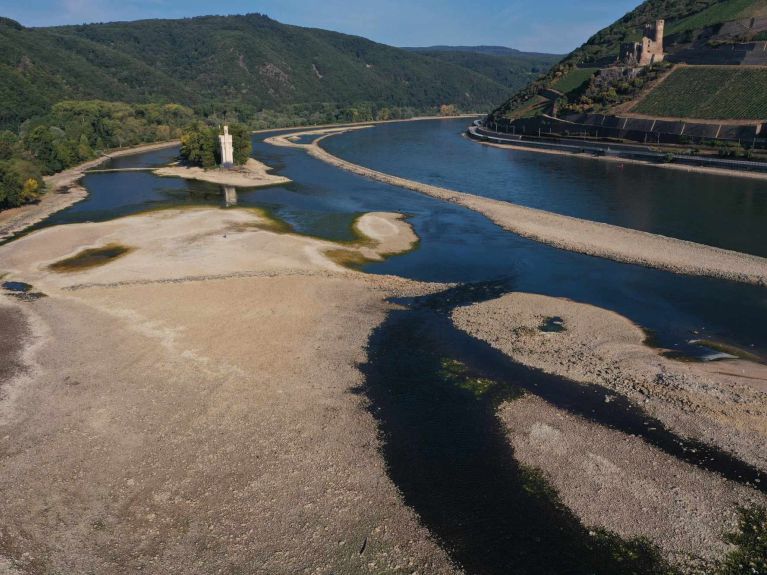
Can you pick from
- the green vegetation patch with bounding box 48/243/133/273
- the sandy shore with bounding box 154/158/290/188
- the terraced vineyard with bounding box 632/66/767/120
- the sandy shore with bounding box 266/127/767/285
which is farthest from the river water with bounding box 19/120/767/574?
the terraced vineyard with bounding box 632/66/767/120

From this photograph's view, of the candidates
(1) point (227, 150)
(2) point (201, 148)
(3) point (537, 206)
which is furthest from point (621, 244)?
(2) point (201, 148)

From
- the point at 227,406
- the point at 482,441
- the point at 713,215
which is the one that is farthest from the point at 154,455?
the point at 713,215

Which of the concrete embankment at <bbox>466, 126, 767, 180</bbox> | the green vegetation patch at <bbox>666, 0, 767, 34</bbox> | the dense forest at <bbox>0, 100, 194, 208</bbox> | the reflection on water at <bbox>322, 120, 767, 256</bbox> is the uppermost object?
the green vegetation patch at <bbox>666, 0, 767, 34</bbox>

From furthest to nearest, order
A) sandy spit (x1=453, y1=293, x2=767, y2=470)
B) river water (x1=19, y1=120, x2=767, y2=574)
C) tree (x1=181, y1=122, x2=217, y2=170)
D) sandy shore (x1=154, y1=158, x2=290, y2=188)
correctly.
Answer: tree (x1=181, y1=122, x2=217, y2=170) < sandy shore (x1=154, y1=158, x2=290, y2=188) < sandy spit (x1=453, y1=293, x2=767, y2=470) < river water (x1=19, y1=120, x2=767, y2=574)

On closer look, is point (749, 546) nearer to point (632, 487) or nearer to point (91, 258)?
point (632, 487)

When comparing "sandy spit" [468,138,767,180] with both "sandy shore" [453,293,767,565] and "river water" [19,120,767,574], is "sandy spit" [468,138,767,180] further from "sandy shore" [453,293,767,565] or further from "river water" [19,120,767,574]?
"sandy shore" [453,293,767,565]

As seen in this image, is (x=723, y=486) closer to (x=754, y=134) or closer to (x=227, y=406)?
(x=227, y=406)
